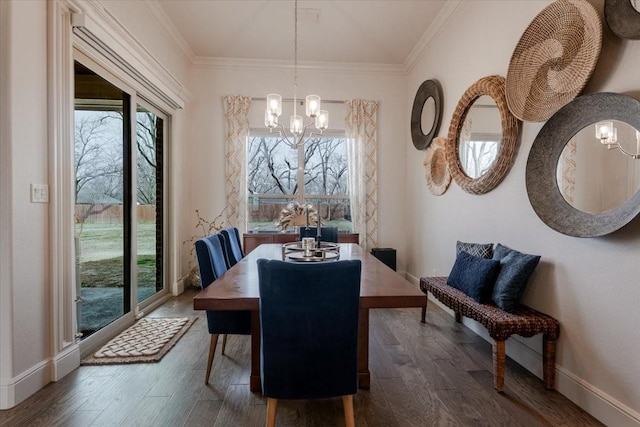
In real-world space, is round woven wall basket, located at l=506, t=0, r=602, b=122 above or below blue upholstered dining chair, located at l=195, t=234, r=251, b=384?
above

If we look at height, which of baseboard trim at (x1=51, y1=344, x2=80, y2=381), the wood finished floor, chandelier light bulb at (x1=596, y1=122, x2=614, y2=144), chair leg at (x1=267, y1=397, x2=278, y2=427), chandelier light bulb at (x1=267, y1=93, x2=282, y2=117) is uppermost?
chandelier light bulb at (x1=267, y1=93, x2=282, y2=117)

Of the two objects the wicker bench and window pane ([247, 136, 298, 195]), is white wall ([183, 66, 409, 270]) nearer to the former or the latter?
window pane ([247, 136, 298, 195])

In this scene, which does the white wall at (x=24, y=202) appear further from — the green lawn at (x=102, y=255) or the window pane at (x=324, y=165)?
the window pane at (x=324, y=165)

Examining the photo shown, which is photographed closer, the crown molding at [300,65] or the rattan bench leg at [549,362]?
the rattan bench leg at [549,362]

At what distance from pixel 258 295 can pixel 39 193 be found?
162 cm

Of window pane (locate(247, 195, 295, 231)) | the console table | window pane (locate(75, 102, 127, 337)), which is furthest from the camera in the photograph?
window pane (locate(247, 195, 295, 231))

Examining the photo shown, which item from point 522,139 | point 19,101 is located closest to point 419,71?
point 522,139

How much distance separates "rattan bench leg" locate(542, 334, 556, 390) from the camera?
80.4 inches

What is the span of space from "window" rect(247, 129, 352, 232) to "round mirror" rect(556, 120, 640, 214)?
3.16 m

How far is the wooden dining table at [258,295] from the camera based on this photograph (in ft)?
4.99

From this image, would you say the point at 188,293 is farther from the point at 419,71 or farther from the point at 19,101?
the point at 419,71

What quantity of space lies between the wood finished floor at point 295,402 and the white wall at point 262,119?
8.20ft

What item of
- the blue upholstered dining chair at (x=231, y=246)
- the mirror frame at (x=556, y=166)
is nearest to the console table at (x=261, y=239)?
the blue upholstered dining chair at (x=231, y=246)

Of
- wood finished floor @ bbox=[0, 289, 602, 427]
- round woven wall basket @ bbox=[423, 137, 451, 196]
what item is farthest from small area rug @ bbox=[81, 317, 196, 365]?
round woven wall basket @ bbox=[423, 137, 451, 196]
